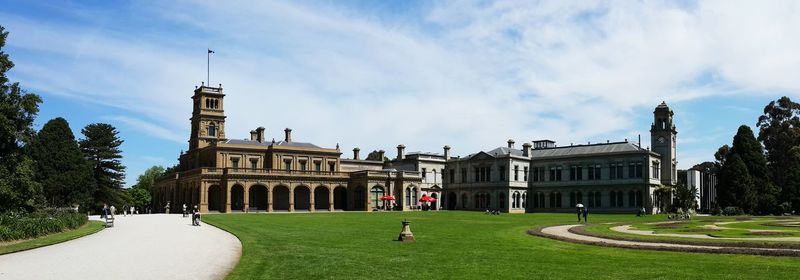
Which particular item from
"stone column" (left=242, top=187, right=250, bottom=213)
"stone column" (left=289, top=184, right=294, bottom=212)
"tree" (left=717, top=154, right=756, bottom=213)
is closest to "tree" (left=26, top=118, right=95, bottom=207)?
"stone column" (left=242, top=187, right=250, bottom=213)

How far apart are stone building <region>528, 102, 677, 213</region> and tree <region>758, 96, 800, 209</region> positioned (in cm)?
1443

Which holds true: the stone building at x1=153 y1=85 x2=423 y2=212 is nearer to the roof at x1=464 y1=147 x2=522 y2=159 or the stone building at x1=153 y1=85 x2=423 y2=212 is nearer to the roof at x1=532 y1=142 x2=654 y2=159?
the roof at x1=464 y1=147 x2=522 y2=159

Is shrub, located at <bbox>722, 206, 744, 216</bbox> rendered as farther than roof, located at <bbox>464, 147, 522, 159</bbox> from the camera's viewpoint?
No

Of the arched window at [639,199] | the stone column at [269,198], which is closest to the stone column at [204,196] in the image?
the stone column at [269,198]

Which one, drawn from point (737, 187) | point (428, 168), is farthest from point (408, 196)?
point (737, 187)

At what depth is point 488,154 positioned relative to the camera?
8800 centimetres

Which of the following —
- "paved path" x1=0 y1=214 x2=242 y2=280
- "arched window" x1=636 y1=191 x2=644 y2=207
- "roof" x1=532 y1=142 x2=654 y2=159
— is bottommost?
"arched window" x1=636 y1=191 x2=644 y2=207

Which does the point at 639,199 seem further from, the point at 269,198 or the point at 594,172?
the point at 269,198

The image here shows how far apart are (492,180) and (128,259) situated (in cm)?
7048

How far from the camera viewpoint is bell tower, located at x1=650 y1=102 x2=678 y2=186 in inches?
3152

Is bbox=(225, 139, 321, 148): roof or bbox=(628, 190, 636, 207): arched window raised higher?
bbox=(225, 139, 321, 148): roof

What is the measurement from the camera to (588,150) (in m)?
83.8

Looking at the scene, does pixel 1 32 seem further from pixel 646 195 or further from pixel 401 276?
pixel 646 195

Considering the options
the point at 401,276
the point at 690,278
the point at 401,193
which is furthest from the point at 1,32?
the point at 401,193
